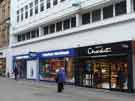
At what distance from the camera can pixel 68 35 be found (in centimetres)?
3722

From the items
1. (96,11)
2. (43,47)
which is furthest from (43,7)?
(96,11)

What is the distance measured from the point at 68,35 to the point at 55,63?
427cm

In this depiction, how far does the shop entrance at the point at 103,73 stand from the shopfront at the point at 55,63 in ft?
6.01

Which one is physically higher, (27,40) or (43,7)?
(43,7)

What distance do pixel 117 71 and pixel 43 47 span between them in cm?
1657

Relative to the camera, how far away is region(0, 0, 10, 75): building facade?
5912 centimetres

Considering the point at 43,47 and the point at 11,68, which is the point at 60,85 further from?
the point at 11,68

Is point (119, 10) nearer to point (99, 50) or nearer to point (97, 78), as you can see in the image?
point (99, 50)

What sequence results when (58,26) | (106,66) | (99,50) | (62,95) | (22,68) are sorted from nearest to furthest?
(62,95), (106,66), (99,50), (58,26), (22,68)

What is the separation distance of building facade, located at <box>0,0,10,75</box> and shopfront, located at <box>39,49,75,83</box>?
1662 centimetres

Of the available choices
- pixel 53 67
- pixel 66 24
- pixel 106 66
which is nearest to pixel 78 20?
pixel 66 24

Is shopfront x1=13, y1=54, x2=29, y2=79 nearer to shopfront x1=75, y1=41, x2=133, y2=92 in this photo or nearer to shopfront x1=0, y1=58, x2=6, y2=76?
shopfront x1=0, y1=58, x2=6, y2=76

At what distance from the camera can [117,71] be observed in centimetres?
2836

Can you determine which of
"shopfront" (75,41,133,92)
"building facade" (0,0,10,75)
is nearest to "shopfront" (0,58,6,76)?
"building facade" (0,0,10,75)
